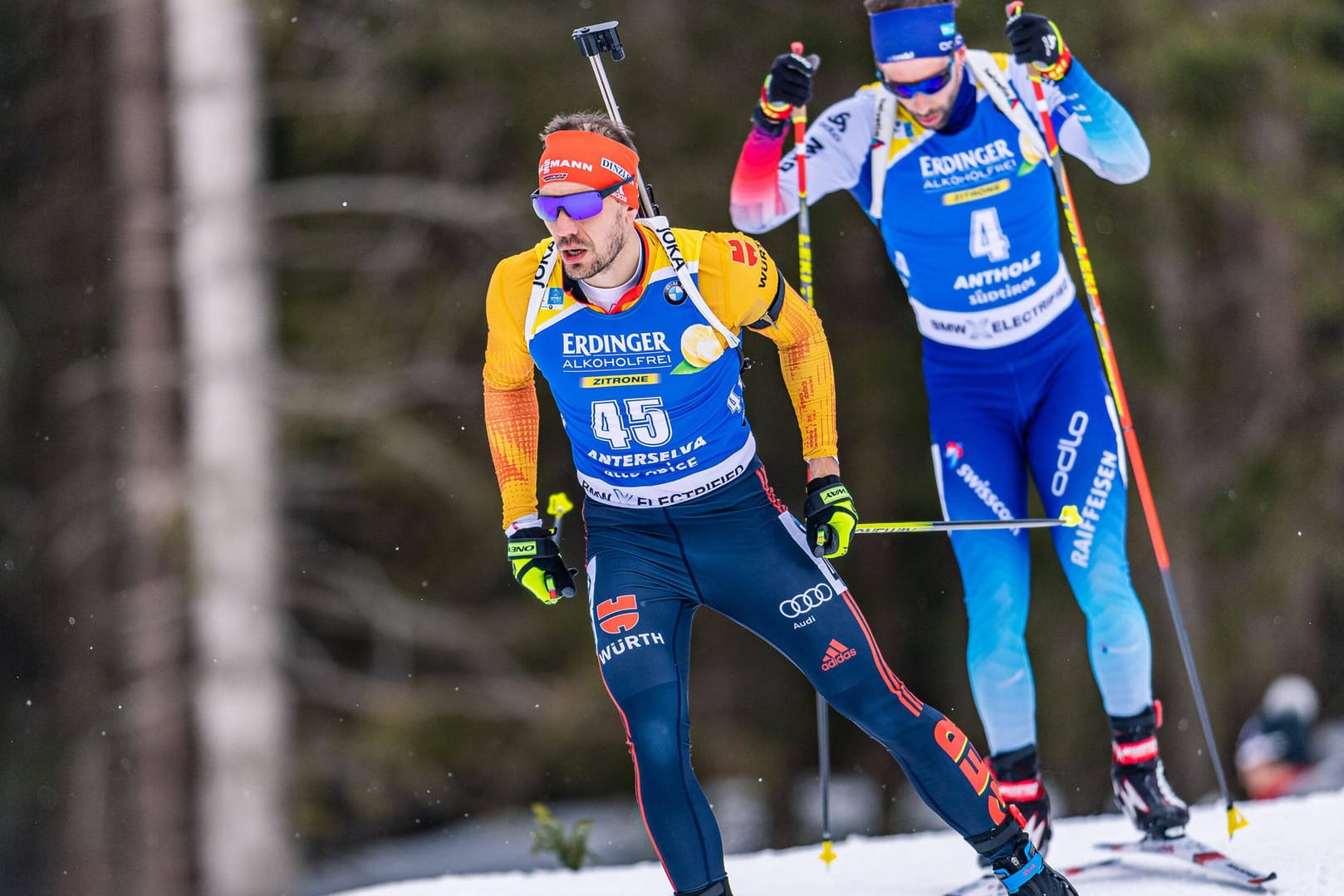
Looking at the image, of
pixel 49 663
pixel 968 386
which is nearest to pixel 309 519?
pixel 49 663

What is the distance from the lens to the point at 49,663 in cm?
1266

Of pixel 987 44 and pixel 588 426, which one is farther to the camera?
pixel 987 44

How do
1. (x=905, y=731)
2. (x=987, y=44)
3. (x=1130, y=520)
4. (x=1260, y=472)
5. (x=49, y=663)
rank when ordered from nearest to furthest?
(x=905, y=731)
(x=987, y=44)
(x=1130, y=520)
(x=1260, y=472)
(x=49, y=663)

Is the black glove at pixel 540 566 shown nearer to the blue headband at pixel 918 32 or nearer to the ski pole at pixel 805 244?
the ski pole at pixel 805 244

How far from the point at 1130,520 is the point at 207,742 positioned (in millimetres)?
6909

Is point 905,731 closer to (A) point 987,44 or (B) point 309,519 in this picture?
(A) point 987,44

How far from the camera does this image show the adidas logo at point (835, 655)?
3.62 meters

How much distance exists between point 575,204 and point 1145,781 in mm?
2497

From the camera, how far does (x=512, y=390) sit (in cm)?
396

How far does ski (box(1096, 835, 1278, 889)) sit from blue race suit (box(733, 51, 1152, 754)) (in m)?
0.40

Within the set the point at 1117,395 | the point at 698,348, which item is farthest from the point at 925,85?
the point at 698,348

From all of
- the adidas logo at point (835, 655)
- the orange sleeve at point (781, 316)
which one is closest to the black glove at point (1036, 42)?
the orange sleeve at point (781, 316)

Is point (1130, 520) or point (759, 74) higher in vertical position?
point (759, 74)

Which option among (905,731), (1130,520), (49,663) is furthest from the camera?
(49,663)
